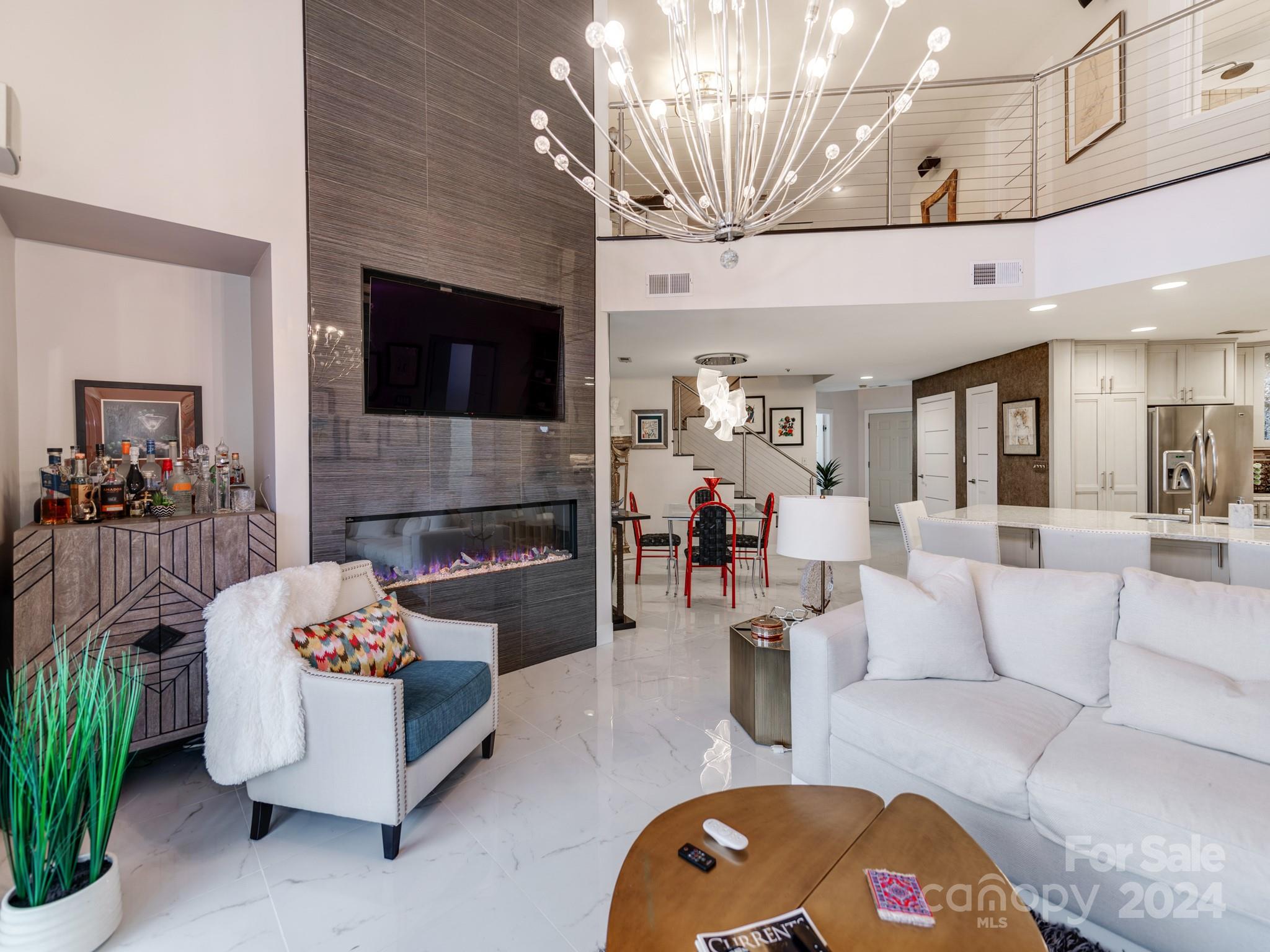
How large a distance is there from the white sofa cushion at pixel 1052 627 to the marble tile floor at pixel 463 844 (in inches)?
38.7

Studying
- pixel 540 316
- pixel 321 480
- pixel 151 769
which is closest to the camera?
pixel 151 769

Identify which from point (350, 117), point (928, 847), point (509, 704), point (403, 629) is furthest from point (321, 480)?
point (928, 847)

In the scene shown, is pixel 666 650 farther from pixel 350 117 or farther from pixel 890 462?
pixel 890 462

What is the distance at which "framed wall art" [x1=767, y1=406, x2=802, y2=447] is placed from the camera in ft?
30.3

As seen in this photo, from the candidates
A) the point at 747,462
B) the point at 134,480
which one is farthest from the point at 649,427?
the point at 134,480

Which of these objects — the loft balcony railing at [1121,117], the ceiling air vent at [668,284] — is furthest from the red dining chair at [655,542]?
the loft balcony railing at [1121,117]

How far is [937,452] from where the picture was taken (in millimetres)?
8172

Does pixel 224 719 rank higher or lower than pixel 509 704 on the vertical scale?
higher

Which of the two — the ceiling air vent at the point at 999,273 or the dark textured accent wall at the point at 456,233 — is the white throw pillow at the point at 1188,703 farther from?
the ceiling air vent at the point at 999,273

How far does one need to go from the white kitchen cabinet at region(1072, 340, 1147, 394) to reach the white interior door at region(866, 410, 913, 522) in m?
4.66

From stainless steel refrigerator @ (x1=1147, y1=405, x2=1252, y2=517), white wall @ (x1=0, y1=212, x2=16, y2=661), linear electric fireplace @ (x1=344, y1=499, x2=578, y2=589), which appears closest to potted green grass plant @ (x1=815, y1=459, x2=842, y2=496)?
stainless steel refrigerator @ (x1=1147, y1=405, x2=1252, y2=517)

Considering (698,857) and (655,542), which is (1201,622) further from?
(655,542)

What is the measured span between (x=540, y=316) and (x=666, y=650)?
233cm

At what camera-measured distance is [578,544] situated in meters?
Result: 4.02
